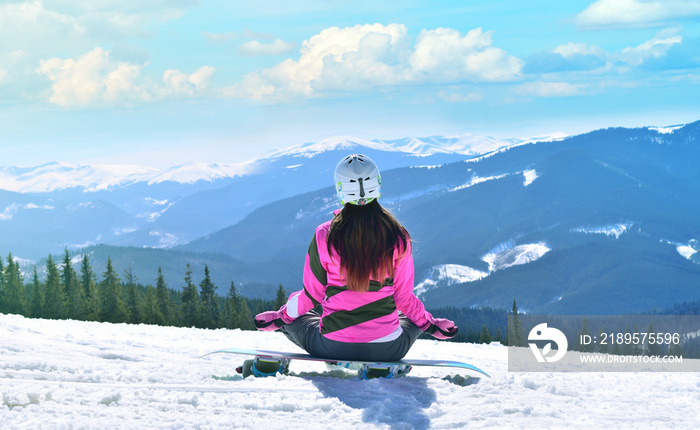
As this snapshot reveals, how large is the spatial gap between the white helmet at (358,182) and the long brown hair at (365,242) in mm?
122

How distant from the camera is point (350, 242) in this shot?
607cm

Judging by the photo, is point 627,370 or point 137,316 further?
point 137,316

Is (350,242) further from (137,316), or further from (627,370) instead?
(137,316)

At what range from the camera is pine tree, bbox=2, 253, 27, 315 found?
41.5m

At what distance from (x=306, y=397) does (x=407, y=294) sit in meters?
1.71

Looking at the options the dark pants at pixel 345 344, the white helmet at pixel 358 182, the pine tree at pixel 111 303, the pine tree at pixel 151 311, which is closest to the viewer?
the white helmet at pixel 358 182

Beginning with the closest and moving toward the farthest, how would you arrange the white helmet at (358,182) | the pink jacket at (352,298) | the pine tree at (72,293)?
the white helmet at (358,182)
the pink jacket at (352,298)
the pine tree at (72,293)

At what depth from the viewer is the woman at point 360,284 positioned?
6125 mm

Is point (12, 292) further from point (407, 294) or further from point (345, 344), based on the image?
point (407, 294)

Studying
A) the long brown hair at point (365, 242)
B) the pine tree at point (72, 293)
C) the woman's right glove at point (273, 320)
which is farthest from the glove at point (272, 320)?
the pine tree at point (72, 293)

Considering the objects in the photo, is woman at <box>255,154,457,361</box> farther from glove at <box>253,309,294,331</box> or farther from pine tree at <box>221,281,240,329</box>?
pine tree at <box>221,281,240,329</box>

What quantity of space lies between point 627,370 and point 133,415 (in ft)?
20.3

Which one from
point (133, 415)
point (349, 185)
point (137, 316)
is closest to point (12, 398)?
point (133, 415)

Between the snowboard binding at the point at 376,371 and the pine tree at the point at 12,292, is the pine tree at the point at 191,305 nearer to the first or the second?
the pine tree at the point at 12,292
